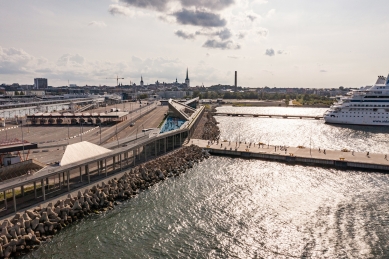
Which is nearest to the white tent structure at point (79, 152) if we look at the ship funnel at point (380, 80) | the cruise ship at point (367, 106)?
the cruise ship at point (367, 106)

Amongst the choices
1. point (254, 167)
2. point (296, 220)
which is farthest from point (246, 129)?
point (296, 220)

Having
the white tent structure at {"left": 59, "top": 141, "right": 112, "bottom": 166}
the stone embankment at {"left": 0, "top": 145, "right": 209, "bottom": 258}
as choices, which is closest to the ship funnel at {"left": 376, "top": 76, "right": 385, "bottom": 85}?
the stone embankment at {"left": 0, "top": 145, "right": 209, "bottom": 258}

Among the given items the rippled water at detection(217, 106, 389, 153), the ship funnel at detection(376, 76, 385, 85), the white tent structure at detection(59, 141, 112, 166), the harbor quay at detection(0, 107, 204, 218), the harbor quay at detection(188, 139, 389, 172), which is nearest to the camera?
the harbor quay at detection(0, 107, 204, 218)

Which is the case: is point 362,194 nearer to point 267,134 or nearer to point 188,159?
point 188,159

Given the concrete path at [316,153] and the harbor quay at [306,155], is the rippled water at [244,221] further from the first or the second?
the concrete path at [316,153]

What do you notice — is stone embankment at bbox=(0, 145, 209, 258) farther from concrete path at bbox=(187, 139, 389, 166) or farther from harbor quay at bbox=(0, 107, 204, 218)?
concrete path at bbox=(187, 139, 389, 166)

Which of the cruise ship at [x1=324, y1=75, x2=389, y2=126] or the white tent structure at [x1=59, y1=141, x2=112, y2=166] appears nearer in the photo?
the white tent structure at [x1=59, y1=141, x2=112, y2=166]

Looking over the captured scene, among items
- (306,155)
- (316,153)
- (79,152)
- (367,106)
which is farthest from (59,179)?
(367,106)
